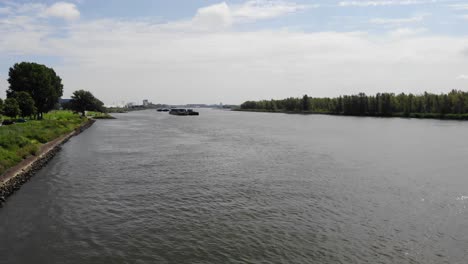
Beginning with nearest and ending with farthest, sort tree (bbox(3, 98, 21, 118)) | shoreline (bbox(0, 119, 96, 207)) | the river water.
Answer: the river water, shoreline (bbox(0, 119, 96, 207)), tree (bbox(3, 98, 21, 118))

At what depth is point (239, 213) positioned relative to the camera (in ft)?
82.6

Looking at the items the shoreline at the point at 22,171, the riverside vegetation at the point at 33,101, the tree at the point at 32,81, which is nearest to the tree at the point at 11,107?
the riverside vegetation at the point at 33,101

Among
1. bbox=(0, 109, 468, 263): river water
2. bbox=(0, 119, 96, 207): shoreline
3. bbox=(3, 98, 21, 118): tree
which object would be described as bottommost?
bbox=(0, 109, 468, 263): river water

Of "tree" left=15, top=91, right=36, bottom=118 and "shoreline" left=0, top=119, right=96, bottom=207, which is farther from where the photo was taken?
"tree" left=15, top=91, right=36, bottom=118

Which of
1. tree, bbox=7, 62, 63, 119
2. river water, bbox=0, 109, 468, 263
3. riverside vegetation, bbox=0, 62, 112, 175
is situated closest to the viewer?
river water, bbox=0, 109, 468, 263

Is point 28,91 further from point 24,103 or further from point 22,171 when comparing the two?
point 22,171

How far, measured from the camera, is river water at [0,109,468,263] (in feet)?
62.2

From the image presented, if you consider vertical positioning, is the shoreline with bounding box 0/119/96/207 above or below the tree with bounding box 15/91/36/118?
below

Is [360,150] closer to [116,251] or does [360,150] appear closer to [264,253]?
[264,253]

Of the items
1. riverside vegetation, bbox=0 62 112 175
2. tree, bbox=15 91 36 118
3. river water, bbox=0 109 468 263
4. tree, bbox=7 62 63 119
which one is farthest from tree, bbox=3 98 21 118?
river water, bbox=0 109 468 263

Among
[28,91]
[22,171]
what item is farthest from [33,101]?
[22,171]

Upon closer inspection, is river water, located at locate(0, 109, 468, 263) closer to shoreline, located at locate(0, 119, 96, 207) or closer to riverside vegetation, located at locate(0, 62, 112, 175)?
shoreline, located at locate(0, 119, 96, 207)

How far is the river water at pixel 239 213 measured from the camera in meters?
19.0

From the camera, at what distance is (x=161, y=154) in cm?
5450
